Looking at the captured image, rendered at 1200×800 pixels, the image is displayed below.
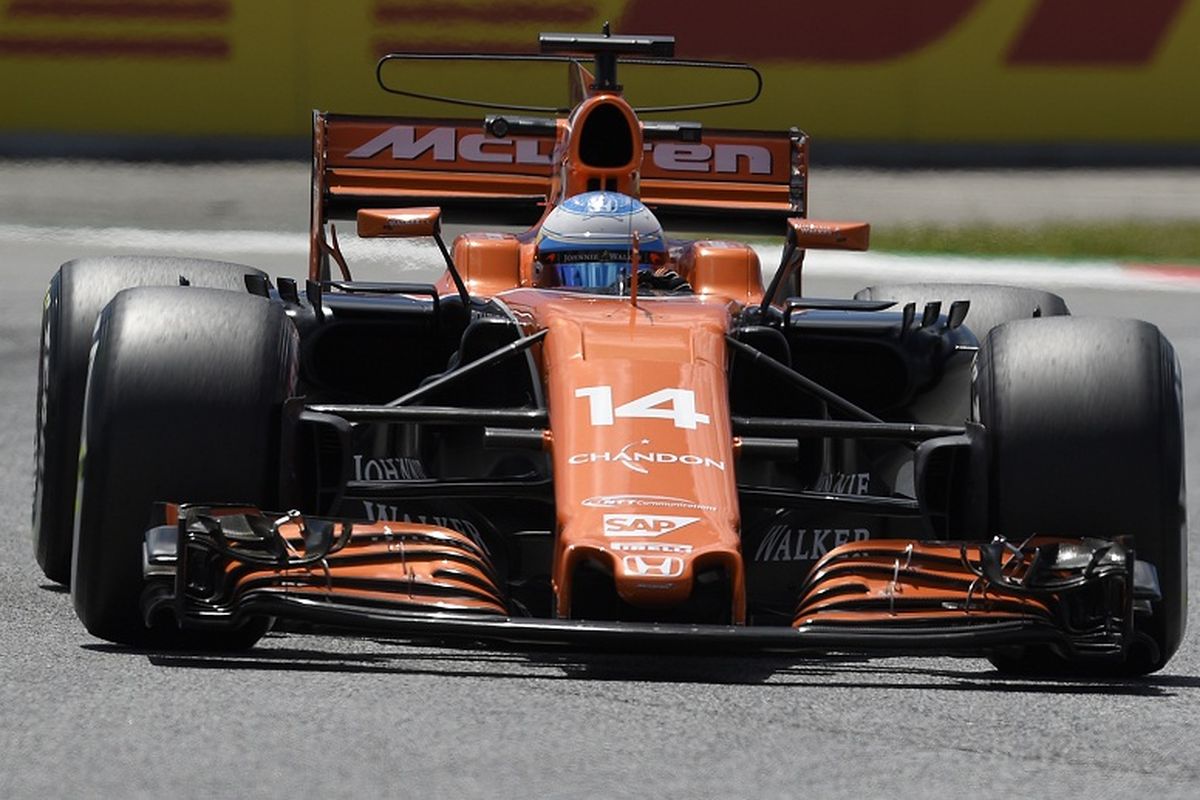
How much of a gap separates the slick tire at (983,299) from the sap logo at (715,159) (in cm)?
94

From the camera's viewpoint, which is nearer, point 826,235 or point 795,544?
point 795,544

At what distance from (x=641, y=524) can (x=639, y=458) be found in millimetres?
282

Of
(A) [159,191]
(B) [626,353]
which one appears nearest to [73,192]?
(A) [159,191]

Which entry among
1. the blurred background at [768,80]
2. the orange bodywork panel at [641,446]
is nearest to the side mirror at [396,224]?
the orange bodywork panel at [641,446]

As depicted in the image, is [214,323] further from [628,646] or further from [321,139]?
[321,139]

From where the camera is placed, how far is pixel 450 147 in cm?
986

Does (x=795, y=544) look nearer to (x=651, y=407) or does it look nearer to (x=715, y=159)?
(x=651, y=407)

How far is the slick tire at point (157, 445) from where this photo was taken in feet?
19.7

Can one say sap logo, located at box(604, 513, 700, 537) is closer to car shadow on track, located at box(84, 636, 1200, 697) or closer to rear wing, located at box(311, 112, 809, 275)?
car shadow on track, located at box(84, 636, 1200, 697)

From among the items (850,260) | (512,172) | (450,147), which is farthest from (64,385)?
(850,260)

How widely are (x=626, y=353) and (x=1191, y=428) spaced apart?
227 inches

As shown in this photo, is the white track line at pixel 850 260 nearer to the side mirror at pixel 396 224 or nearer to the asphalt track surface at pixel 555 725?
the side mirror at pixel 396 224

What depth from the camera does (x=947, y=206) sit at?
18.3 m

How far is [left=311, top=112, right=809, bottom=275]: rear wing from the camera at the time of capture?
9.69 m
